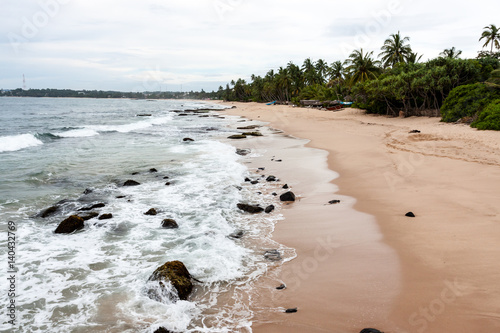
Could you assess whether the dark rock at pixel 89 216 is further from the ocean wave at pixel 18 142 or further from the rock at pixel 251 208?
the ocean wave at pixel 18 142

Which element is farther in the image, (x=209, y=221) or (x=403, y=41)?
(x=403, y=41)

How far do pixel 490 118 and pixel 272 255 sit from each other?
71.0 feet

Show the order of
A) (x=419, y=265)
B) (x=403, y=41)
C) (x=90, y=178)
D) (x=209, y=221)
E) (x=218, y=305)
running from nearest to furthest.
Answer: (x=218, y=305) < (x=419, y=265) < (x=209, y=221) < (x=90, y=178) < (x=403, y=41)

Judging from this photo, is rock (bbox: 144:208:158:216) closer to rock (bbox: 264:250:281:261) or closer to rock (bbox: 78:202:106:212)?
rock (bbox: 78:202:106:212)

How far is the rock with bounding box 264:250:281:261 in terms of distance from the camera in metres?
6.40

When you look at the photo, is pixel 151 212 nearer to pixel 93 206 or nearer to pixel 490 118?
pixel 93 206

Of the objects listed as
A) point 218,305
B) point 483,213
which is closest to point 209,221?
point 218,305

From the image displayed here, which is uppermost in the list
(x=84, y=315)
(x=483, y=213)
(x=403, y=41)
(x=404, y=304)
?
→ (x=403, y=41)

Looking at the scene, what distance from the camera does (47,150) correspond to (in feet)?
73.5

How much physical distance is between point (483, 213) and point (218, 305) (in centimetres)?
656

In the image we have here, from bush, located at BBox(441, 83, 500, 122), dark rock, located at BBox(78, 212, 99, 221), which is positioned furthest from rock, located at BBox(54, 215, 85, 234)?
bush, located at BBox(441, 83, 500, 122)

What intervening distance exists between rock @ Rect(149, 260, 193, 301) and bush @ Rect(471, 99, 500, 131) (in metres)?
22.5

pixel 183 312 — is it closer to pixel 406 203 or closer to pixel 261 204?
pixel 261 204

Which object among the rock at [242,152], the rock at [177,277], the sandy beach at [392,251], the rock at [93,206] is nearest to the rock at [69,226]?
the rock at [93,206]
